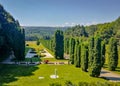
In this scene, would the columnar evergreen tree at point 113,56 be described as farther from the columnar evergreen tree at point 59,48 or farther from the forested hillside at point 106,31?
the forested hillside at point 106,31

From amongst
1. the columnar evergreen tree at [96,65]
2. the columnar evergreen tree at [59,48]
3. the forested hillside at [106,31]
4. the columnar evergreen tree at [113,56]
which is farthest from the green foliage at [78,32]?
the columnar evergreen tree at [96,65]

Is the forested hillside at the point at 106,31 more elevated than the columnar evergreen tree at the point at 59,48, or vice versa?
the forested hillside at the point at 106,31

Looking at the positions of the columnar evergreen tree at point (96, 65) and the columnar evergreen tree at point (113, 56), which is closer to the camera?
the columnar evergreen tree at point (96, 65)

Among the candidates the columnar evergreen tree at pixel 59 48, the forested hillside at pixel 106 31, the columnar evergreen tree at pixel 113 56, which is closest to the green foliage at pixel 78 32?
the forested hillside at pixel 106 31

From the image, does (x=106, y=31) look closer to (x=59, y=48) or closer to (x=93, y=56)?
(x=59, y=48)

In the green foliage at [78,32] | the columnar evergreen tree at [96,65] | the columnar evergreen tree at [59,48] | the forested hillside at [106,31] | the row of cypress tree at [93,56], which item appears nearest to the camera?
the columnar evergreen tree at [96,65]

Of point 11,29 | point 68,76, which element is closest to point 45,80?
point 68,76

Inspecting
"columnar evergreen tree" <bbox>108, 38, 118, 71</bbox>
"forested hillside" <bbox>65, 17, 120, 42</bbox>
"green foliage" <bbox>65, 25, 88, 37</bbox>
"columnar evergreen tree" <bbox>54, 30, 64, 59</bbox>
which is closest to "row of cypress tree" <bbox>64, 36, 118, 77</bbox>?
"columnar evergreen tree" <bbox>108, 38, 118, 71</bbox>

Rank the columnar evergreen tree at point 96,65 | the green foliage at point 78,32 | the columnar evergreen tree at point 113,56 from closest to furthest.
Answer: the columnar evergreen tree at point 96,65 < the columnar evergreen tree at point 113,56 < the green foliage at point 78,32

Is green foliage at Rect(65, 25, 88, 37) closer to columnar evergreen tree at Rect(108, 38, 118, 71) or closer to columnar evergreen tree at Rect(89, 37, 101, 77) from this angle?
columnar evergreen tree at Rect(108, 38, 118, 71)

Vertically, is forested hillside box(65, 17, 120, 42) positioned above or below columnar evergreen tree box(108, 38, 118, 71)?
above

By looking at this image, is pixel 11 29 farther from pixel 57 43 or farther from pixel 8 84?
pixel 8 84
